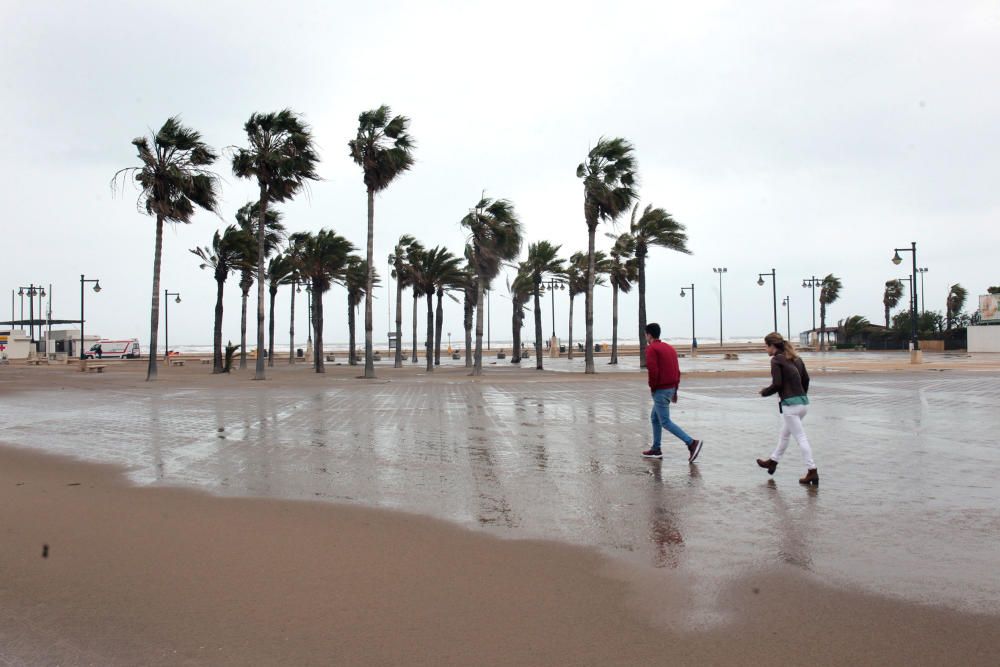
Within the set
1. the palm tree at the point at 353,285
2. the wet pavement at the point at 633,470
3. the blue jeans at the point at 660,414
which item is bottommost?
the wet pavement at the point at 633,470

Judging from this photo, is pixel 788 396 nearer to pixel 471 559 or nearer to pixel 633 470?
pixel 633 470

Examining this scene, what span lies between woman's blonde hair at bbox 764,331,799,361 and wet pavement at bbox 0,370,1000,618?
1356mm

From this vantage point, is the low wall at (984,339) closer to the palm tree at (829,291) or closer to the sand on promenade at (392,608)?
the palm tree at (829,291)

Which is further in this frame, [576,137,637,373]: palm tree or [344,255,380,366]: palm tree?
[344,255,380,366]: palm tree

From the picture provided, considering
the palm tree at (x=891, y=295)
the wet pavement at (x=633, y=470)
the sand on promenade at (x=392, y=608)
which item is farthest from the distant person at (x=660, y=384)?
the palm tree at (x=891, y=295)

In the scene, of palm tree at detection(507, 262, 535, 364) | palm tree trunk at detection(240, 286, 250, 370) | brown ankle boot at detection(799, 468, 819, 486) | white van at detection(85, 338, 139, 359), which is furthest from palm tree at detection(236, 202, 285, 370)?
white van at detection(85, 338, 139, 359)

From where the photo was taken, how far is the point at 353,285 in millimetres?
48188

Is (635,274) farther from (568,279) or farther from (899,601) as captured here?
(899,601)

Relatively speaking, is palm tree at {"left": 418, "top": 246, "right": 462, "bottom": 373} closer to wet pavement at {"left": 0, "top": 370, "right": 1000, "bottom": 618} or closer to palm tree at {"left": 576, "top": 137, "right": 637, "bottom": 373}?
palm tree at {"left": 576, "top": 137, "right": 637, "bottom": 373}

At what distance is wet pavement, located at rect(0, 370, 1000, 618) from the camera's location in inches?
199

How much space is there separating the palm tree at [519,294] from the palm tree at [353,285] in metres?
9.55

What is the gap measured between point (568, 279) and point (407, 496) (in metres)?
43.8

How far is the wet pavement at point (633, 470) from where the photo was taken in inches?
199

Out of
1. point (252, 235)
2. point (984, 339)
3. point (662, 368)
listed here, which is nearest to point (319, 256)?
point (252, 235)
